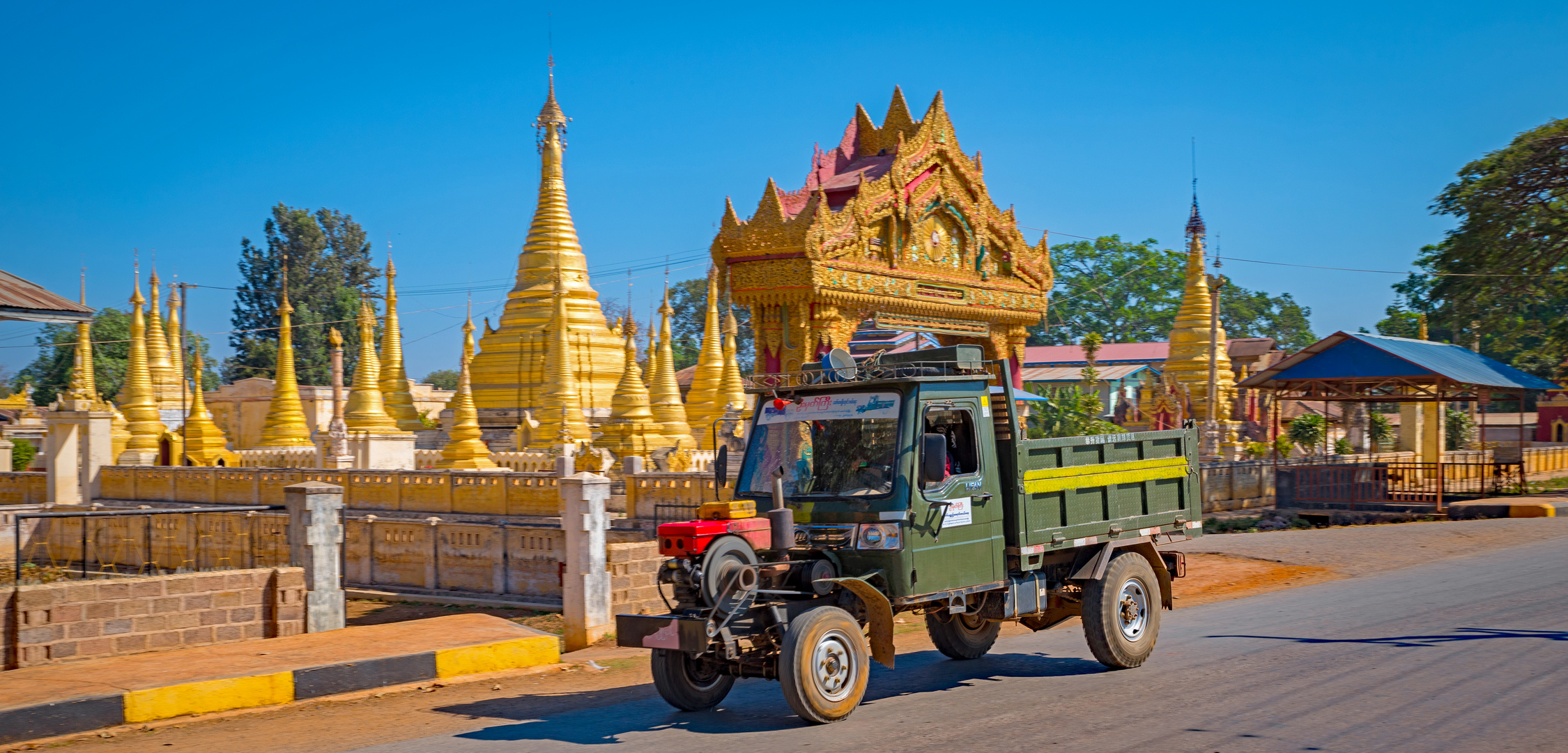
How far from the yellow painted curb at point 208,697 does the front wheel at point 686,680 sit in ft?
10.1

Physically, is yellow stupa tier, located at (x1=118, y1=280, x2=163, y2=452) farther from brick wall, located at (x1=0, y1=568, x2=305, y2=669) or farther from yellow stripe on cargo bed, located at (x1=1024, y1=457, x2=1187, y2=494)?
yellow stripe on cargo bed, located at (x1=1024, y1=457, x2=1187, y2=494)

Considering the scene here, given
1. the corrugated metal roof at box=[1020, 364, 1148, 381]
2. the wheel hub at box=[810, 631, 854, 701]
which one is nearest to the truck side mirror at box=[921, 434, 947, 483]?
the wheel hub at box=[810, 631, 854, 701]

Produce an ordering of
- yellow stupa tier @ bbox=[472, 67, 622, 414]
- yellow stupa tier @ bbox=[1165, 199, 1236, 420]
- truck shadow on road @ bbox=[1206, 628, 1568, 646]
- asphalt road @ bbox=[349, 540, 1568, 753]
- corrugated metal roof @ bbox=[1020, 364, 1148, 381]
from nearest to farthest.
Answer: asphalt road @ bbox=[349, 540, 1568, 753] → truck shadow on road @ bbox=[1206, 628, 1568, 646] → yellow stupa tier @ bbox=[472, 67, 622, 414] → yellow stupa tier @ bbox=[1165, 199, 1236, 420] → corrugated metal roof @ bbox=[1020, 364, 1148, 381]

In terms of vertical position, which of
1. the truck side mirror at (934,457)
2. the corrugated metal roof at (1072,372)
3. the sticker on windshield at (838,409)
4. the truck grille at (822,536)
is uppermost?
the corrugated metal roof at (1072,372)

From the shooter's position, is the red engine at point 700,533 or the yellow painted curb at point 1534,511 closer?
the red engine at point 700,533

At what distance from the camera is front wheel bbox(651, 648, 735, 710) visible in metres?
7.86

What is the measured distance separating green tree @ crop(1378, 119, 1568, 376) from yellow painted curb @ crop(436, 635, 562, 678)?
3600cm

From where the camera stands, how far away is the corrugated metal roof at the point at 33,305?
30.6 ft

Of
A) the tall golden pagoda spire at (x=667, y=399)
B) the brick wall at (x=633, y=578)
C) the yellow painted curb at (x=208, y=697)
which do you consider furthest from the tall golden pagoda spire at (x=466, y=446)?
the yellow painted curb at (x=208, y=697)

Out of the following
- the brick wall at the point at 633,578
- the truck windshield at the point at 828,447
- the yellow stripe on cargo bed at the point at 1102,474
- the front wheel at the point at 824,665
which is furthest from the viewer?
the brick wall at the point at 633,578

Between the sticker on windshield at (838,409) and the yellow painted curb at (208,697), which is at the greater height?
the sticker on windshield at (838,409)

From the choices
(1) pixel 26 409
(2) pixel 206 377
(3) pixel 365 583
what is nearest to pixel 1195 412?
(3) pixel 365 583

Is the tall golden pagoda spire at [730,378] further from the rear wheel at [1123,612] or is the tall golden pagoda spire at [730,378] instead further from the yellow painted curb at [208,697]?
the yellow painted curb at [208,697]

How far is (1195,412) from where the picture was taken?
146 ft
